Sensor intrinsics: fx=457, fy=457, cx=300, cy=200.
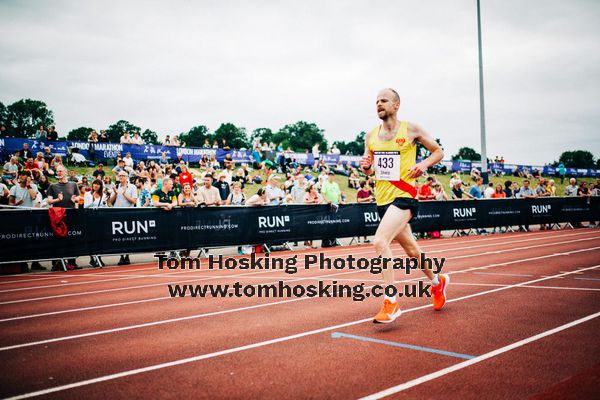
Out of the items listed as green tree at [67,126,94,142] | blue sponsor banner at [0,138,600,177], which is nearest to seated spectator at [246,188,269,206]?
blue sponsor banner at [0,138,600,177]

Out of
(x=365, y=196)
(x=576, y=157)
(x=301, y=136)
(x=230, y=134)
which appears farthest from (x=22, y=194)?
(x=576, y=157)

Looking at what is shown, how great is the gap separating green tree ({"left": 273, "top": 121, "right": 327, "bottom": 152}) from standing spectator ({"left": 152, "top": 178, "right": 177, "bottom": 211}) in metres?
123

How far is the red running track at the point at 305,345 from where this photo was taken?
3242mm

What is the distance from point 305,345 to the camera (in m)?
4.27

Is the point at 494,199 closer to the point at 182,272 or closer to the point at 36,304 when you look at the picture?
the point at 182,272

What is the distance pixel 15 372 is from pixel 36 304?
3.60 m

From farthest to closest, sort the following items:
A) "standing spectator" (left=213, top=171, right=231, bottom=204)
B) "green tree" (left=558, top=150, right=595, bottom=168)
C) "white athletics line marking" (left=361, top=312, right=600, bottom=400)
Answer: "green tree" (left=558, top=150, right=595, bottom=168)
"standing spectator" (left=213, top=171, right=231, bottom=204)
"white athletics line marking" (left=361, top=312, right=600, bottom=400)

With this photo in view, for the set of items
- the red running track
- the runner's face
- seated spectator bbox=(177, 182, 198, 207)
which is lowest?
the red running track

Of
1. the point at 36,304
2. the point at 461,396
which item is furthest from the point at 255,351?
the point at 36,304

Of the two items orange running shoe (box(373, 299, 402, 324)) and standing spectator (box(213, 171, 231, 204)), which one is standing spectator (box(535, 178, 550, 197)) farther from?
orange running shoe (box(373, 299, 402, 324))

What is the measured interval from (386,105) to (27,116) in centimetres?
12573

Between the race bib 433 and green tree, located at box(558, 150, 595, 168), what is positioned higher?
green tree, located at box(558, 150, 595, 168)

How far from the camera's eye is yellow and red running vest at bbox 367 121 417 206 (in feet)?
17.0

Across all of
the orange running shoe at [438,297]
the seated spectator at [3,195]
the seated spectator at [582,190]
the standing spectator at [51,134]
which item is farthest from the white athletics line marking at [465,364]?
the standing spectator at [51,134]
